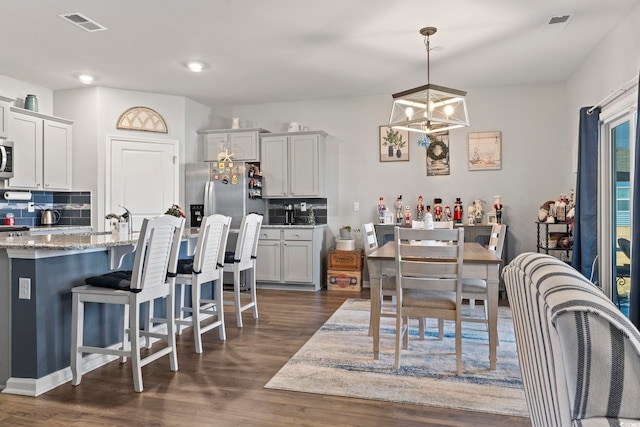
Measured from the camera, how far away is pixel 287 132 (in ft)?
20.4

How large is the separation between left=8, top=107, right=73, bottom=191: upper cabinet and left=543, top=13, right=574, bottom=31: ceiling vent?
5.50m

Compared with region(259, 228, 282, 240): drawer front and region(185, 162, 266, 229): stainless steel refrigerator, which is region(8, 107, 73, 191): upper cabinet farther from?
region(259, 228, 282, 240): drawer front

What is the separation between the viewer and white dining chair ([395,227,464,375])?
2.76 metres

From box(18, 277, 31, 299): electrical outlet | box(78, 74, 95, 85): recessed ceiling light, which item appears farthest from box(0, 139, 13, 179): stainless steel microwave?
box(18, 277, 31, 299): electrical outlet

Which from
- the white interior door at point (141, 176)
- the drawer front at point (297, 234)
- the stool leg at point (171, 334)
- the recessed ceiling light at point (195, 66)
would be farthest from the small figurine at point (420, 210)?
the stool leg at point (171, 334)

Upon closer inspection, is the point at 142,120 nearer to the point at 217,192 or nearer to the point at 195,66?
the point at 217,192

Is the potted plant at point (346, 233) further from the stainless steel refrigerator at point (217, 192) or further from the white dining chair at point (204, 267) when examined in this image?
the white dining chair at point (204, 267)

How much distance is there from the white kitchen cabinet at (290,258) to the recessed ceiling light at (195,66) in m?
2.19

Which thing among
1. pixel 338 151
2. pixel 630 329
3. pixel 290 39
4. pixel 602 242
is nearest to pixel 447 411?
pixel 630 329

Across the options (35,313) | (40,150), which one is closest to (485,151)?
(35,313)

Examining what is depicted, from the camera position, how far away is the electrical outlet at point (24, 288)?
263 cm

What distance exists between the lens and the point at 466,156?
5.93m

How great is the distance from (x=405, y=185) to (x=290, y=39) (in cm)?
277

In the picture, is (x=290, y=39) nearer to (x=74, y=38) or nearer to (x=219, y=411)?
(x=74, y=38)
